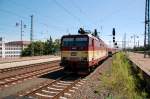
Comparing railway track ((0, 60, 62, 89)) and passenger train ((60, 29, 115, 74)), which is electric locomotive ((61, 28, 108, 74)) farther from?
railway track ((0, 60, 62, 89))

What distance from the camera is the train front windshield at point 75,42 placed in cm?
1784

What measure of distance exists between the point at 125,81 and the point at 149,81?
158cm

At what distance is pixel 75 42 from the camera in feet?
59.4

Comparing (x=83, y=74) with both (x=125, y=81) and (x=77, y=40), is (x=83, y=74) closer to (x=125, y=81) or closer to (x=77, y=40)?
(x=77, y=40)

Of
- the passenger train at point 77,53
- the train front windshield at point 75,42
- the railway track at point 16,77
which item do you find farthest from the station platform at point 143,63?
the railway track at point 16,77

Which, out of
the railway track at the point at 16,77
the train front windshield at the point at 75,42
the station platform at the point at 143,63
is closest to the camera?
the railway track at the point at 16,77

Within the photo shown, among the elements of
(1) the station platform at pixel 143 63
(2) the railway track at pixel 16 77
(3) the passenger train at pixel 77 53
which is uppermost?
(3) the passenger train at pixel 77 53

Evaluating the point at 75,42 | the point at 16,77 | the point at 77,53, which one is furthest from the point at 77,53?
the point at 16,77

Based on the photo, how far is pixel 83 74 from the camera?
61.7ft

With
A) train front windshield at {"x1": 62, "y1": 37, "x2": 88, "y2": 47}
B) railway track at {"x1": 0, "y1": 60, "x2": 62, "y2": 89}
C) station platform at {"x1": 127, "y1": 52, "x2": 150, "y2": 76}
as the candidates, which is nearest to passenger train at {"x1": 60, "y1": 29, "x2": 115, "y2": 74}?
train front windshield at {"x1": 62, "y1": 37, "x2": 88, "y2": 47}

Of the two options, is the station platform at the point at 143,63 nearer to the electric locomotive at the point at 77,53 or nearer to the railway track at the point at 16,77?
the electric locomotive at the point at 77,53

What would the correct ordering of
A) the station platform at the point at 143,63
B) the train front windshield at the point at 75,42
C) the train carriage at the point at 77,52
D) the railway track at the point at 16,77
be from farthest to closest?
the station platform at the point at 143,63, the train front windshield at the point at 75,42, the train carriage at the point at 77,52, the railway track at the point at 16,77

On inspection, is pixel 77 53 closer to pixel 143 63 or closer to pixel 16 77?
pixel 16 77

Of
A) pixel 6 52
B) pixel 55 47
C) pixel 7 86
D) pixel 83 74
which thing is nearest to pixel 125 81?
pixel 83 74
